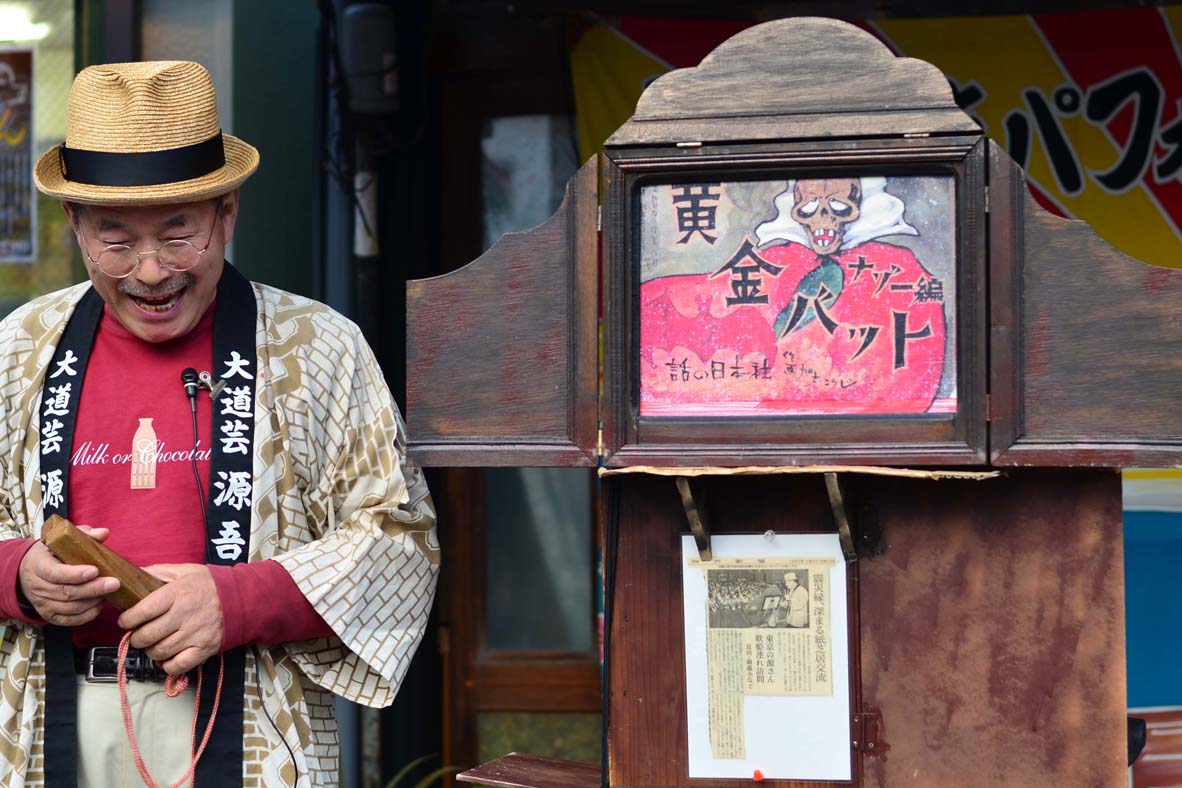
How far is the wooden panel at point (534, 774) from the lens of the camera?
254 centimetres

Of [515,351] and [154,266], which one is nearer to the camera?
[515,351]

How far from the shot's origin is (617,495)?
2479 millimetres

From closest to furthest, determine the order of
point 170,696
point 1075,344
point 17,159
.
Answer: point 1075,344 < point 170,696 < point 17,159

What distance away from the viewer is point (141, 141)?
8.61ft

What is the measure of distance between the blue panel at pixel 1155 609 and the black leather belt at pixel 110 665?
309 centimetres

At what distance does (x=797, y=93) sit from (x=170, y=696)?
1572 mm

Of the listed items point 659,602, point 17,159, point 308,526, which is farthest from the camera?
point 17,159

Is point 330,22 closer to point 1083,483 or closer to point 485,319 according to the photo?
point 485,319

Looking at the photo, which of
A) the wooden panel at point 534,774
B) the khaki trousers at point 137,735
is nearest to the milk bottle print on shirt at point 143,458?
the khaki trousers at point 137,735

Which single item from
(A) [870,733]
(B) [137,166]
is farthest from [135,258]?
(A) [870,733]

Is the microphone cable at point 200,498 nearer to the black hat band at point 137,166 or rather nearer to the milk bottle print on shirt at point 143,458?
the milk bottle print on shirt at point 143,458

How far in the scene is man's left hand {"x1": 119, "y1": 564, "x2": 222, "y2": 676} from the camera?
2.46 meters

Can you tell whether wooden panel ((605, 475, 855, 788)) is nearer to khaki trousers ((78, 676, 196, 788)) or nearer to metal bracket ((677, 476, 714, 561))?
metal bracket ((677, 476, 714, 561))

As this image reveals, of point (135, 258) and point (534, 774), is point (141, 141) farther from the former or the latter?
point (534, 774)
